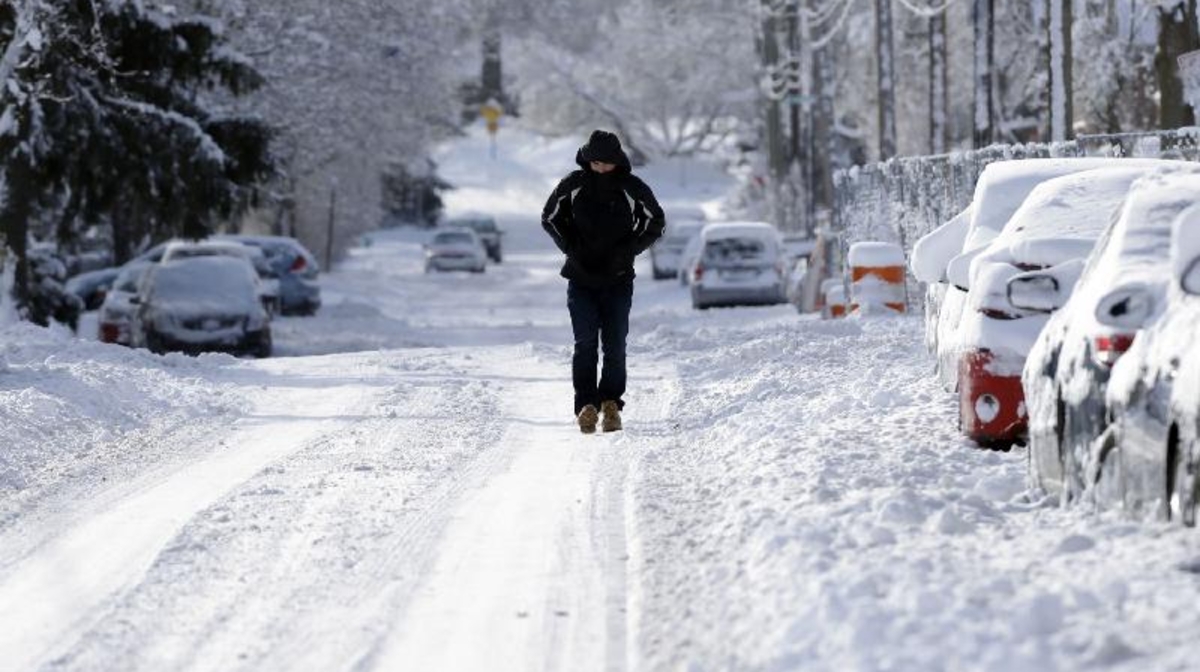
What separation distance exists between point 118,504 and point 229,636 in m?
3.67

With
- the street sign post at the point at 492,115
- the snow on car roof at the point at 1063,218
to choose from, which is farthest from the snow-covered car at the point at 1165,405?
the street sign post at the point at 492,115

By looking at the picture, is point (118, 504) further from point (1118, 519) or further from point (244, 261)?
point (244, 261)

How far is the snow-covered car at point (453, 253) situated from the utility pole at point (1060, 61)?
116ft

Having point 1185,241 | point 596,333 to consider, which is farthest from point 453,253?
point 1185,241

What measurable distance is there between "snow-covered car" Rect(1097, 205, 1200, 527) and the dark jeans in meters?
5.60

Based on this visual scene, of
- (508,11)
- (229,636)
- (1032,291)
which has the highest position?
(508,11)

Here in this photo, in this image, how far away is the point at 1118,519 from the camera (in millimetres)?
8609

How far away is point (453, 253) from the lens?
210 ft

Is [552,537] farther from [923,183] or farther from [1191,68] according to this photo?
[923,183]

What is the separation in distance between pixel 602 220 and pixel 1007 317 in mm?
3086

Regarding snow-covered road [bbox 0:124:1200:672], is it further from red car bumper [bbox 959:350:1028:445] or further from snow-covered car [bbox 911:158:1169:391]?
snow-covered car [bbox 911:158:1169:391]

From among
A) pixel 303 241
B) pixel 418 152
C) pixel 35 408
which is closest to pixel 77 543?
pixel 35 408

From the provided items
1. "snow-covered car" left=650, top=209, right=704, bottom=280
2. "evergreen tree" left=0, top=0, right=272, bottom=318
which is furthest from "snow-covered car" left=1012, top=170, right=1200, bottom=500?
"snow-covered car" left=650, top=209, right=704, bottom=280

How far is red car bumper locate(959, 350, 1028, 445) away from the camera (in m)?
11.5
